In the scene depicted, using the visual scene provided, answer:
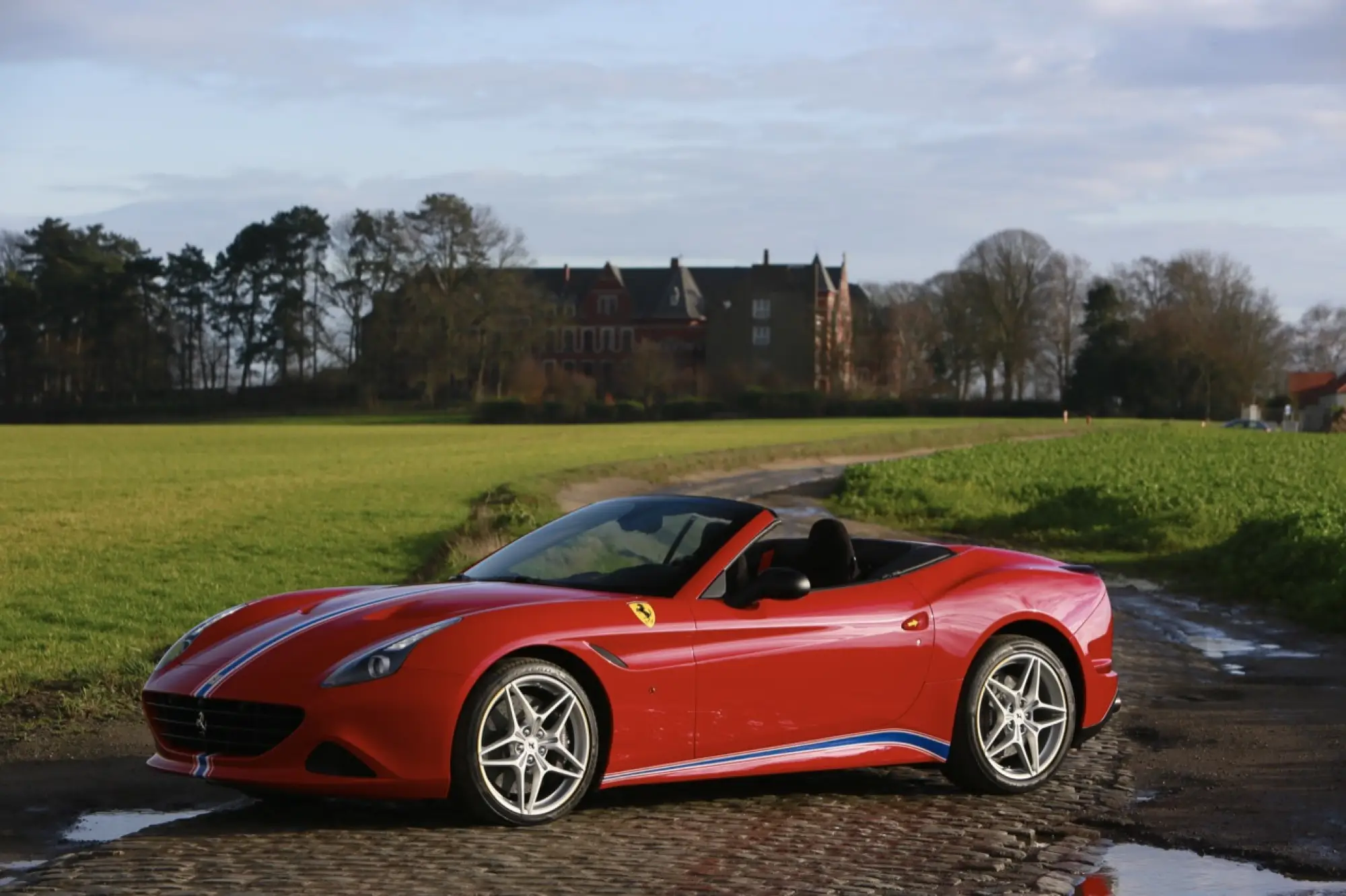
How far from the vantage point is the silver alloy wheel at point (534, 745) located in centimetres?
655

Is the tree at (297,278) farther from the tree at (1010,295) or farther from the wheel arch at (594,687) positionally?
the wheel arch at (594,687)

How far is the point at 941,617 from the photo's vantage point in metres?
7.77

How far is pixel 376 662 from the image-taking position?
253 inches

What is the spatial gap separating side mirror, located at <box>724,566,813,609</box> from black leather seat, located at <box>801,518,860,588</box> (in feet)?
1.63

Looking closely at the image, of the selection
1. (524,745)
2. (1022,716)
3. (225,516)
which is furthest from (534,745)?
(225,516)

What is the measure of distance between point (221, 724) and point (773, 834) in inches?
86.4

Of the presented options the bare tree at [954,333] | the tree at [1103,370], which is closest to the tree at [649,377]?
the bare tree at [954,333]

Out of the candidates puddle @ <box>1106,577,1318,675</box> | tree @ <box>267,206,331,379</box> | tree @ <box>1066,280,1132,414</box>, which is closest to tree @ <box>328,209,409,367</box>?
tree @ <box>267,206,331,379</box>

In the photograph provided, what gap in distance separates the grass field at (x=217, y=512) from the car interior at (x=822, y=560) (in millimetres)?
4268

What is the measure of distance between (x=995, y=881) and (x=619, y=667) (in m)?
1.70

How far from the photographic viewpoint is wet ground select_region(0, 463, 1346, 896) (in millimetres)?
5816

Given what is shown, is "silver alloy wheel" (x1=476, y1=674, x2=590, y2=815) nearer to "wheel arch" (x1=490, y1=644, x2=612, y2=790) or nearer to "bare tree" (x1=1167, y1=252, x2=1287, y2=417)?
"wheel arch" (x1=490, y1=644, x2=612, y2=790)

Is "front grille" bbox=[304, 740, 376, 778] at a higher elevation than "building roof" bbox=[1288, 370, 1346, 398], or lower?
lower

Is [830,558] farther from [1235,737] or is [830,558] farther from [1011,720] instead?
[1235,737]
